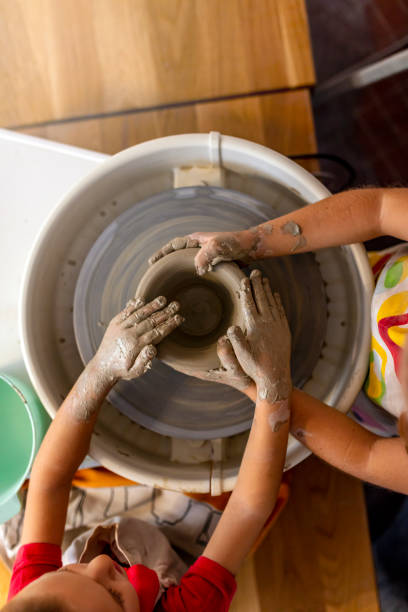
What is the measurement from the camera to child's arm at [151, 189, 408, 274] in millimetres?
740

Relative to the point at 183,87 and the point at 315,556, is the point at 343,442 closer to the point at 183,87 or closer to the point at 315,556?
the point at 315,556

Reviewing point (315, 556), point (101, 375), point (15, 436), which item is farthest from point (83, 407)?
point (315, 556)

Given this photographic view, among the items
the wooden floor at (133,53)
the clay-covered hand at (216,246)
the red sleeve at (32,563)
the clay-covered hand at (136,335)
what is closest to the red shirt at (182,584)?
the red sleeve at (32,563)

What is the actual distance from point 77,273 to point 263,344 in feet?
1.24

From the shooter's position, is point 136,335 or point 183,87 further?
point 183,87

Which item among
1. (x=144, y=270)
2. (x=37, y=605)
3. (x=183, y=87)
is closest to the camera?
(x=37, y=605)

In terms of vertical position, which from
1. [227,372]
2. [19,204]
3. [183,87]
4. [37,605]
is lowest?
[37,605]

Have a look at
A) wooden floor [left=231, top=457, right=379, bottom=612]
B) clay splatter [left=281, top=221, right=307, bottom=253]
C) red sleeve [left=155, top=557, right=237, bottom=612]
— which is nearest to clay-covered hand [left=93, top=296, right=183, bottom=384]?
clay splatter [left=281, top=221, right=307, bottom=253]

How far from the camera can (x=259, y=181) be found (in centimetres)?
84

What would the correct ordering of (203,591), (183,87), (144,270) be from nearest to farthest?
(203,591) < (144,270) < (183,87)

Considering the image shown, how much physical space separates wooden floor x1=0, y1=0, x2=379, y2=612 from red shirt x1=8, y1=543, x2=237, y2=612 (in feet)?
0.98

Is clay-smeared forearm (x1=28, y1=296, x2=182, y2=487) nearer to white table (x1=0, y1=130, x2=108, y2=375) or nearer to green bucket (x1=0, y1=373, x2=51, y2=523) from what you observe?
green bucket (x1=0, y1=373, x2=51, y2=523)

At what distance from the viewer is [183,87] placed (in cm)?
102

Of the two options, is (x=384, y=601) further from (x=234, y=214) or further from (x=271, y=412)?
(x=234, y=214)
